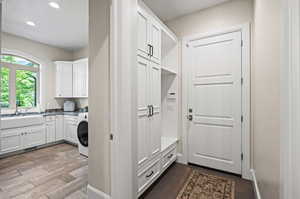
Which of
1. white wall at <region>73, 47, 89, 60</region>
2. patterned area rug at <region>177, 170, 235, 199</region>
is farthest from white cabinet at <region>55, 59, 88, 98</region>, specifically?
patterned area rug at <region>177, 170, 235, 199</region>

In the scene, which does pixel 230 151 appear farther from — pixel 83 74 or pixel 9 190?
pixel 83 74

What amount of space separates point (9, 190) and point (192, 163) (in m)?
2.75

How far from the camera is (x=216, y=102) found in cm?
225

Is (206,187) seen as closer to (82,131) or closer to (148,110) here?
(148,110)

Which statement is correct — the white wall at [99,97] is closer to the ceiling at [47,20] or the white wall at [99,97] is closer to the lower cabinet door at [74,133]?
the ceiling at [47,20]

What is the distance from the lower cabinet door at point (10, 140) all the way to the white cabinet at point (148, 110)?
10.4ft

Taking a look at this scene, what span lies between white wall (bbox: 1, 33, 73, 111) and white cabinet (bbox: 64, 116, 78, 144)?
0.80 metres

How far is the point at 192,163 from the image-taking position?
2.46 metres

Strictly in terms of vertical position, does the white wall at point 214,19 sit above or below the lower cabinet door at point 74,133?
above

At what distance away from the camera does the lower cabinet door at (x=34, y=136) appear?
3.12 metres

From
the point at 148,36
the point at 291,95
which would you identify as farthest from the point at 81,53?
the point at 291,95

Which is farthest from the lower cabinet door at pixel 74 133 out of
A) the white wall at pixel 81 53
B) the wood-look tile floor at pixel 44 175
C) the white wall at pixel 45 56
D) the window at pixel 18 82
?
the white wall at pixel 81 53

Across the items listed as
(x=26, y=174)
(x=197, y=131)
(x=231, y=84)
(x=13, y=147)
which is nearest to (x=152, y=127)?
(x=197, y=131)

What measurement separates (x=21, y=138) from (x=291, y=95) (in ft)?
14.4
